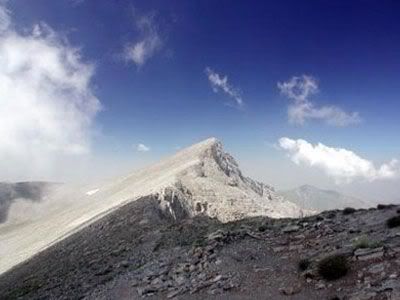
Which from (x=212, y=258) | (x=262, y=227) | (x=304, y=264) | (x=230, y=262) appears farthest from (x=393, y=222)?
(x=212, y=258)

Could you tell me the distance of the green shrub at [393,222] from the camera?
2198cm

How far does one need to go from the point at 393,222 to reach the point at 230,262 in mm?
8944

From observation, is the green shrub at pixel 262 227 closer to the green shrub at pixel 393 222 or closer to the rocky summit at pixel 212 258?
the rocky summit at pixel 212 258

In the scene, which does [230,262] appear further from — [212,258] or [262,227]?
[262,227]

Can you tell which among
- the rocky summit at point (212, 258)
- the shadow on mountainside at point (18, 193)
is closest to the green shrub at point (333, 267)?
the rocky summit at point (212, 258)

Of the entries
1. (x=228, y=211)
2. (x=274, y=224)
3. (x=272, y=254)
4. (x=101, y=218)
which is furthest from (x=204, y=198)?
(x=272, y=254)

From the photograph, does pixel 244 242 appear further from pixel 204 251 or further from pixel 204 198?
pixel 204 198

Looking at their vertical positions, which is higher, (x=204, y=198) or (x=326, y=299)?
(x=204, y=198)

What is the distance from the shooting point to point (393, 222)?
871 inches

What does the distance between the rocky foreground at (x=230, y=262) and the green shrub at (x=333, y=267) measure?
0.04m

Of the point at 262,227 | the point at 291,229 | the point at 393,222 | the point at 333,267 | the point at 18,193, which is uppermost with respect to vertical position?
the point at 18,193

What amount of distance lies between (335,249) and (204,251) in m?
8.02

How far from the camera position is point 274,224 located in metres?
28.5

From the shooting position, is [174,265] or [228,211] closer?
[174,265]
